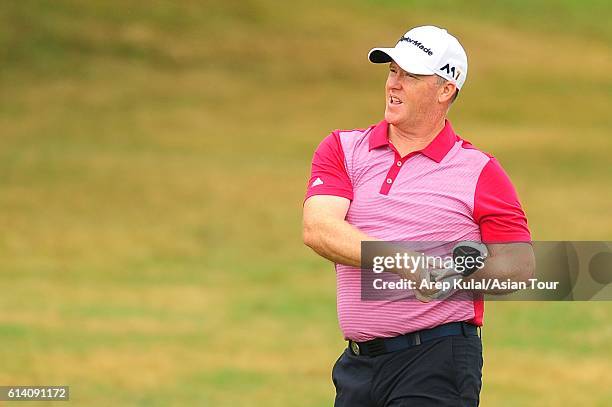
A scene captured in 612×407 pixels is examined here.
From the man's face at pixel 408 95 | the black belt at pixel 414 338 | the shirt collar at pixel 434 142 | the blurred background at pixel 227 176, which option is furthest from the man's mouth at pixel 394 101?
the blurred background at pixel 227 176

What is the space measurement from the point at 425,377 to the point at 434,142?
3.03ft

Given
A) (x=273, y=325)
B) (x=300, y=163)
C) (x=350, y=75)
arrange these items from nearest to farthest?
(x=273, y=325), (x=300, y=163), (x=350, y=75)

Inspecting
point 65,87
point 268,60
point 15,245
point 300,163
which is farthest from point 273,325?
point 268,60

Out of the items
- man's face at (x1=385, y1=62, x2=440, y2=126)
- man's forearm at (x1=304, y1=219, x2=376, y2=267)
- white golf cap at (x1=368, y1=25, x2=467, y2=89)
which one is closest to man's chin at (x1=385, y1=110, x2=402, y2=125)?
man's face at (x1=385, y1=62, x2=440, y2=126)

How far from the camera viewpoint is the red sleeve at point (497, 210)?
558cm

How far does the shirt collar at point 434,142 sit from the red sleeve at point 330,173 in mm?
144

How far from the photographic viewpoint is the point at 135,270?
69.0 feet

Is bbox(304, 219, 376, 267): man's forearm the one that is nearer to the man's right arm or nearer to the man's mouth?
the man's right arm

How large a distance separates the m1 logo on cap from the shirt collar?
8.5 inches

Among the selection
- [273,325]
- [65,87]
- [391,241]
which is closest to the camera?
[391,241]

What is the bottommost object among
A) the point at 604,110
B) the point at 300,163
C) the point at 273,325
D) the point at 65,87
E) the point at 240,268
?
the point at 273,325

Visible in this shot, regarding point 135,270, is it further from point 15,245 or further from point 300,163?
point 300,163

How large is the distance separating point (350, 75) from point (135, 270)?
18704 mm

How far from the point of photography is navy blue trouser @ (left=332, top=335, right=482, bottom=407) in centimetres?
562
